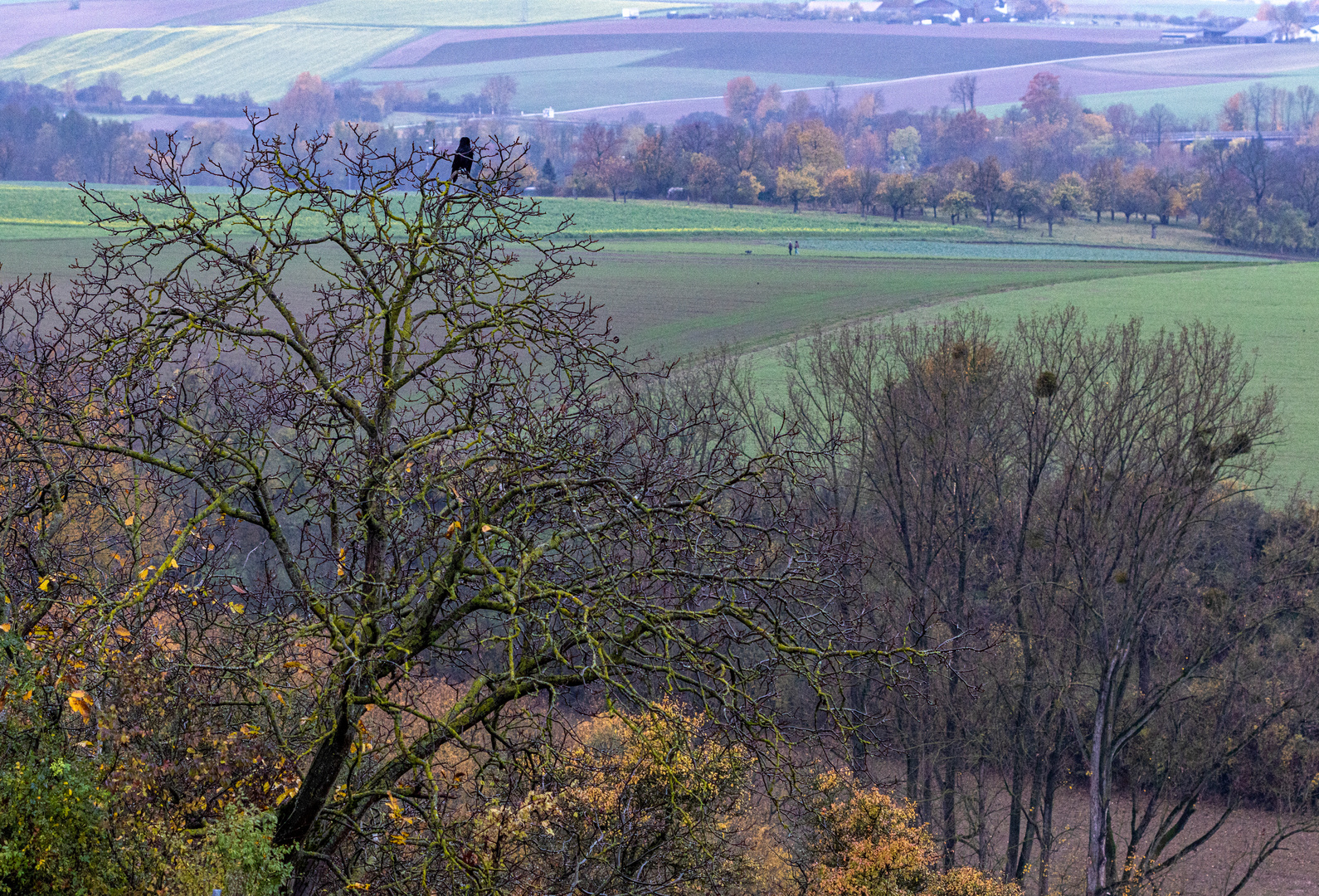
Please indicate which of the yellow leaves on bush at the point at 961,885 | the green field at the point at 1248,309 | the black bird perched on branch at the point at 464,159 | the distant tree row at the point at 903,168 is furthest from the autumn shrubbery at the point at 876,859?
the distant tree row at the point at 903,168

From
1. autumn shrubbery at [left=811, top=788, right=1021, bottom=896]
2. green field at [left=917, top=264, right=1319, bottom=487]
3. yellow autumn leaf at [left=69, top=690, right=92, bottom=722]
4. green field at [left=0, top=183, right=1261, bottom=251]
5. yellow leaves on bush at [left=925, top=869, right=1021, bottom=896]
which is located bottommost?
yellow leaves on bush at [left=925, top=869, right=1021, bottom=896]

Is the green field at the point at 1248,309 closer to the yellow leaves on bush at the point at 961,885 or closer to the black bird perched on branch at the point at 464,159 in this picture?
the yellow leaves on bush at the point at 961,885

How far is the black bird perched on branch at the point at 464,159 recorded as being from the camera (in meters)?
9.15

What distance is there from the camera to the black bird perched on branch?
9148mm

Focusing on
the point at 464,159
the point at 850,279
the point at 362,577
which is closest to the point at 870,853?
the point at 362,577

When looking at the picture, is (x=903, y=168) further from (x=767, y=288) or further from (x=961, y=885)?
(x=961, y=885)

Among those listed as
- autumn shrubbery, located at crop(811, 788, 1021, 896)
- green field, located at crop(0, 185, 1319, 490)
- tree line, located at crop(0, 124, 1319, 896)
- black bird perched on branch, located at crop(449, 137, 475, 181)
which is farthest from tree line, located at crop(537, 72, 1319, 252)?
tree line, located at crop(0, 124, 1319, 896)

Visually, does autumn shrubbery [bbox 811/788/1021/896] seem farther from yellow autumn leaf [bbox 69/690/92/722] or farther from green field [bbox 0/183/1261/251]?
green field [bbox 0/183/1261/251]

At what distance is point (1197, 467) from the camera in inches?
1124

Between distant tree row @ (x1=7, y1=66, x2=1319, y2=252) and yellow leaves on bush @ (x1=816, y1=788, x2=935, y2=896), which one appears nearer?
yellow leaves on bush @ (x1=816, y1=788, x2=935, y2=896)

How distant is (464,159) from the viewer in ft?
30.7

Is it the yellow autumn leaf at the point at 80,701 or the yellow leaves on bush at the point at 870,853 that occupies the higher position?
the yellow autumn leaf at the point at 80,701

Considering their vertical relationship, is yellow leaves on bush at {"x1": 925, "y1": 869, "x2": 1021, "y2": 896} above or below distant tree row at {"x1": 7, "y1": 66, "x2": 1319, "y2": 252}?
below

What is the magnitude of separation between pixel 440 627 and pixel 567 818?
7.96 metres
